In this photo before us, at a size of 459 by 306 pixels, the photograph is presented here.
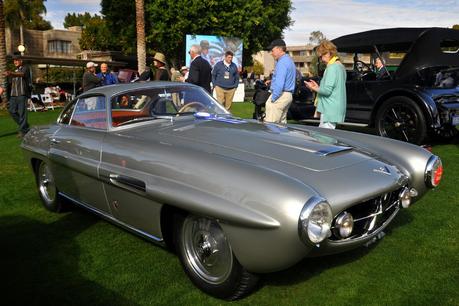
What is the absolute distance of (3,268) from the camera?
336cm

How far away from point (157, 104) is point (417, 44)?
17.5 feet

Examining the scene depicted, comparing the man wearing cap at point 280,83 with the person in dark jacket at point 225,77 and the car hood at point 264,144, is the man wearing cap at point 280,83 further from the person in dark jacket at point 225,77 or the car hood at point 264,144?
the person in dark jacket at point 225,77

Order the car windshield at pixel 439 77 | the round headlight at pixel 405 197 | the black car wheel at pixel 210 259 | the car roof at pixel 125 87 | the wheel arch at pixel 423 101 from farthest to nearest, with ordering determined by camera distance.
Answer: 1. the car windshield at pixel 439 77
2. the wheel arch at pixel 423 101
3. the car roof at pixel 125 87
4. the round headlight at pixel 405 197
5. the black car wheel at pixel 210 259

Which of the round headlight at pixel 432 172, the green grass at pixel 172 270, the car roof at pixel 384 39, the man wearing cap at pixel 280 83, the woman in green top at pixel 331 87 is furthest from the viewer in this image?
the car roof at pixel 384 39

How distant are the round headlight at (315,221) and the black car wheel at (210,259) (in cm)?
50

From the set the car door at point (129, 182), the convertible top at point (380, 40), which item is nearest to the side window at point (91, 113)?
the car door at point (129, 182)

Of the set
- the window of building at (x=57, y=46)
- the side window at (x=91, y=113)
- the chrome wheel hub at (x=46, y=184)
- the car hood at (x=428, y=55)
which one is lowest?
the chrome wheel hub at (x=46, y=184)

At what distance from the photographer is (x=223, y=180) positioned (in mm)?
2592

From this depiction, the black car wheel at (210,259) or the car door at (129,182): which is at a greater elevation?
the car door at (129,182)

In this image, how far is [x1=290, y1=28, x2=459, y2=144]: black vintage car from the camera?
23.2 ft

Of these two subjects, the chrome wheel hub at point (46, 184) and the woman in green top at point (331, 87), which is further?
the woman in green top at point (331, 87)

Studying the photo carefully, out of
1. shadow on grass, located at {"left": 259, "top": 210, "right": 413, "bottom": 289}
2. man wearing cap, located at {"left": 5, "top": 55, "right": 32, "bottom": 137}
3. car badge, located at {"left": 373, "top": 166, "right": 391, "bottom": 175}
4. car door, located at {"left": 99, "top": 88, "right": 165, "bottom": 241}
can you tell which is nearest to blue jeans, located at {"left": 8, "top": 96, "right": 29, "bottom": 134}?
man wearing cap, located at {"left": 5, "top": 55, "right": 32, "bottom": 137}

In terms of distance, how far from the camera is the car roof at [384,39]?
783cm

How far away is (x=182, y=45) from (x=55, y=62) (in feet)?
28.5
